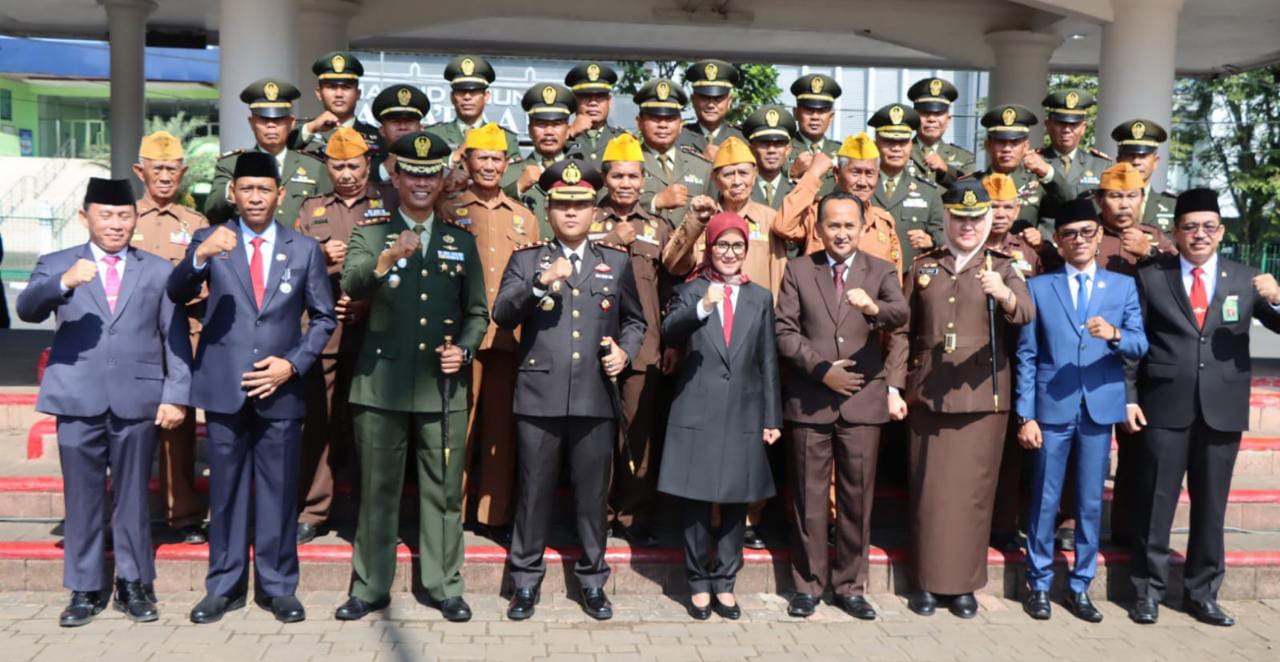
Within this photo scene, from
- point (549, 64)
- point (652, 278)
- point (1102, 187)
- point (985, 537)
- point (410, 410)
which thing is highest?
point (549, 64)

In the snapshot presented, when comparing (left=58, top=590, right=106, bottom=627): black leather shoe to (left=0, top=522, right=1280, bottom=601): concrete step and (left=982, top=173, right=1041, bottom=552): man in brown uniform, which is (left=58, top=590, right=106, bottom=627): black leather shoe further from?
(left=982, top=173, right=1041, bottom=552): man in brown uniform

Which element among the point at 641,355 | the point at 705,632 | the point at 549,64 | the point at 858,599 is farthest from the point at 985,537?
the point at 549,64

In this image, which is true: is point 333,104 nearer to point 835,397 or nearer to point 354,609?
point 354,609

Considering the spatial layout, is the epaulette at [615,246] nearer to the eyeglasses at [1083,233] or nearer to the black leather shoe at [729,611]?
the black leather shoe at [729,611]

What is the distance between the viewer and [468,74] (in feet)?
22.1

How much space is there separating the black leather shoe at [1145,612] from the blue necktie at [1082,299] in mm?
1396

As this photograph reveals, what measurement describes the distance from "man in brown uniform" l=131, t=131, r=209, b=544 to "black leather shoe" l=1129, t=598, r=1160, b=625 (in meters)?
4.59

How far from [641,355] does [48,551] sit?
119 inches

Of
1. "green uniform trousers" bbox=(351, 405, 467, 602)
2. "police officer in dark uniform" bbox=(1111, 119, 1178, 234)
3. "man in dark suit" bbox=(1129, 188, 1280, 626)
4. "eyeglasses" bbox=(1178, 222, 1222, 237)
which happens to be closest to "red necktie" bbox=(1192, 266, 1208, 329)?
"man in dark suit" bbox=(1129, 188, 1280, 626)

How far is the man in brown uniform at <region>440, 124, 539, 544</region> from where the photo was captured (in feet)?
19.2

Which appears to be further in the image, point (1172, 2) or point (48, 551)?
point (1172, 2)

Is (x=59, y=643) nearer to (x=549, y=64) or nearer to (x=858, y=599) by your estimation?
(x=858, y=599)

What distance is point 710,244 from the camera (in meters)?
5.25

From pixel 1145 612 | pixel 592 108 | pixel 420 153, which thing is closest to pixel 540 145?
pixel 592 108
